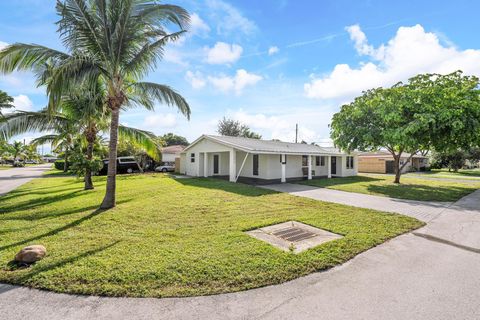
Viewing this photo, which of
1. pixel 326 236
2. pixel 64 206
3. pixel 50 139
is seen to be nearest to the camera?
pixel 326 236

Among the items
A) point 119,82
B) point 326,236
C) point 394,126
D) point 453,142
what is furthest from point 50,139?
point 453,142

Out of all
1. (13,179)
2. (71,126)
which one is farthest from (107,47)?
(13,179)

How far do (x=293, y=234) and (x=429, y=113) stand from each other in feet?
39.1

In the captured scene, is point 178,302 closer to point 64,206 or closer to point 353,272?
point 353,272

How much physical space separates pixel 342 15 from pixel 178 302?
12.0 m

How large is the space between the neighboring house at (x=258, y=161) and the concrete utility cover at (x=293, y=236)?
8.27m

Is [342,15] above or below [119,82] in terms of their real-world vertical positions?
above

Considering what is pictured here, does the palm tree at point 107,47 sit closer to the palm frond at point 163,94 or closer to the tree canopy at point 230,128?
the palm frond at point 163,94

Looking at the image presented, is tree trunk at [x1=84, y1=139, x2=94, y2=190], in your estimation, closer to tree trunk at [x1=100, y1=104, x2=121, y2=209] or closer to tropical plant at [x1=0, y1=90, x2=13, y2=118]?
tree trunk at [x1=100, y1=104, x2=121, y2=209]

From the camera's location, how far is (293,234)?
5.80 meters

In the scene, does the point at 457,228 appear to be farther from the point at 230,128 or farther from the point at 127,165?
the point at 230,128

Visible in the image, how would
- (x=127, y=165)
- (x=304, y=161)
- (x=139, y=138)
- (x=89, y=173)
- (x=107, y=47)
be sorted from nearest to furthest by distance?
(x=107, y=47) < (x=139, y=138) < (x=89, y=173) < (x=304, y=161) < (x=127, y=165)

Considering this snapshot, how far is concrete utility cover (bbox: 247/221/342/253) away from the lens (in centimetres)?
508

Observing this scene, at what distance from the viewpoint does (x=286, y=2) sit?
992cm
